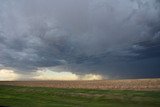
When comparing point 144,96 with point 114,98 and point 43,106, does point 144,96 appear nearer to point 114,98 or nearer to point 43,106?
point 114,98

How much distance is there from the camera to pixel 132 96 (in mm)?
58156

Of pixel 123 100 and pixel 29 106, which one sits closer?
pixel 29 106

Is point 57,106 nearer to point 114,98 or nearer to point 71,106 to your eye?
point 71,106

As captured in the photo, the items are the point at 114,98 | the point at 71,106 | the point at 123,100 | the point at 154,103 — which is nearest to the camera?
the point at 71,106

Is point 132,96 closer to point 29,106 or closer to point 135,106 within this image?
point 135,106

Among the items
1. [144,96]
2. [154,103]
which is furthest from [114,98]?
[154,103]

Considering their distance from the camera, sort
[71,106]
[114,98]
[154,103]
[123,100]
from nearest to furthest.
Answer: [71,106] < [154,103] < [123,100] < [114,98]

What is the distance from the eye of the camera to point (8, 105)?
4728cm

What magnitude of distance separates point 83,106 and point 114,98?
50.8 ft

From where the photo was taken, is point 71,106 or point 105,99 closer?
point 71,106

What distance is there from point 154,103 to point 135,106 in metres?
5.69

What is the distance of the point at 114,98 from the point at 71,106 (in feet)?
54.2

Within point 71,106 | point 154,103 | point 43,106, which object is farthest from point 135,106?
point 43,106

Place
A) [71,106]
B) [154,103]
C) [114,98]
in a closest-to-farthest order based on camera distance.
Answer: [71,106]
[154,103]
[114,98]
